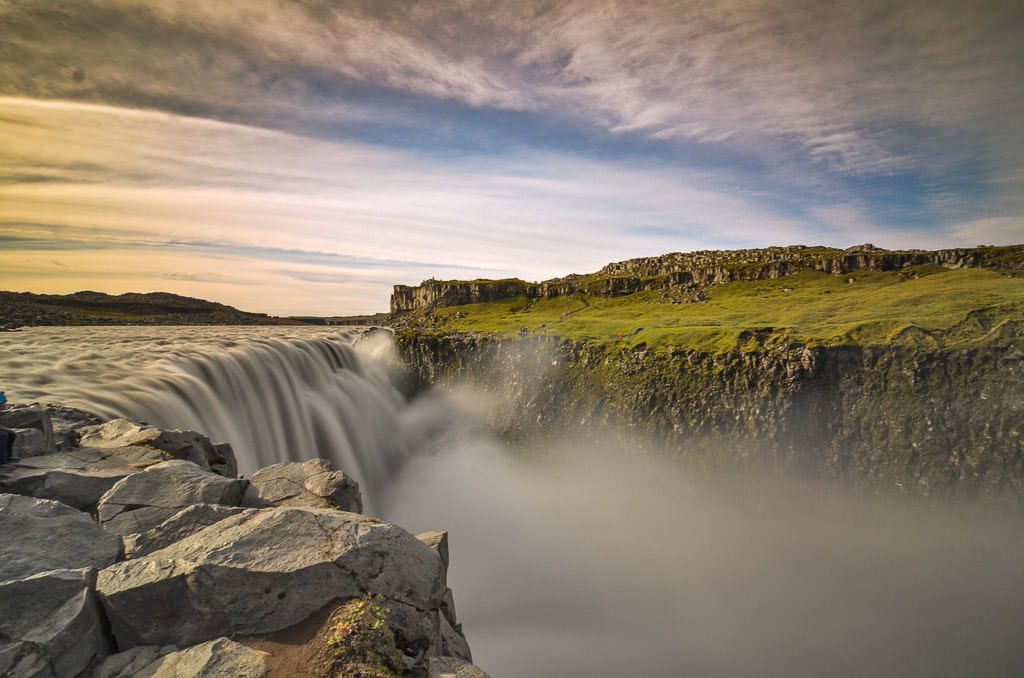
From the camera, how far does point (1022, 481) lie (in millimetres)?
34156

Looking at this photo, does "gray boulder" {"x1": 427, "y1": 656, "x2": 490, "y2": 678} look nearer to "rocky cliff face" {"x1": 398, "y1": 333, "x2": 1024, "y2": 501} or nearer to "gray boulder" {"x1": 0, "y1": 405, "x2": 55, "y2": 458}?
"gray boulder" {"x1": 0, "y1": 405, "x2": 55, "y2": 458}

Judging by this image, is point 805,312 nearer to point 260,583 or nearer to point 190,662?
point 260,583

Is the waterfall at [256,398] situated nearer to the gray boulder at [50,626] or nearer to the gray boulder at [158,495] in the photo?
the gray boulder at [158,495]

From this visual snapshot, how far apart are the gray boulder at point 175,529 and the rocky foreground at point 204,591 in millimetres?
24

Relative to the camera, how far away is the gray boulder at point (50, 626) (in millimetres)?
6566

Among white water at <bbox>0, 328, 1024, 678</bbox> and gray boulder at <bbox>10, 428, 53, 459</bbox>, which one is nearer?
gray boulder at <bbox>10, 428, 53, 459</bbox>

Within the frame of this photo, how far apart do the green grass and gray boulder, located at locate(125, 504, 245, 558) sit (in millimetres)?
49647

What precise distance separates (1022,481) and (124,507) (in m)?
54.8

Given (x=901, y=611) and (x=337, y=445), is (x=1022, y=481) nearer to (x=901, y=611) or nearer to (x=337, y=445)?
(x=901, y=611)

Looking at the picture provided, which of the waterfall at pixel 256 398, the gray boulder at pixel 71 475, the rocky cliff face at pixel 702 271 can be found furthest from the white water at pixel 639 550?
the rocky cliff face at pixel 702 271

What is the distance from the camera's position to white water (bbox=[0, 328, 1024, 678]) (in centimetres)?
2756

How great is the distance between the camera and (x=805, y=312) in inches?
2469

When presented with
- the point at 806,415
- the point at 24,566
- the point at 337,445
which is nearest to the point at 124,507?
the point at 24,566

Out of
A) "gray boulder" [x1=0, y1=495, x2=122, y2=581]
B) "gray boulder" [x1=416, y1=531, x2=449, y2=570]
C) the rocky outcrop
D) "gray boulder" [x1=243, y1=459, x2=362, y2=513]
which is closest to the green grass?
the rocky outcrop
